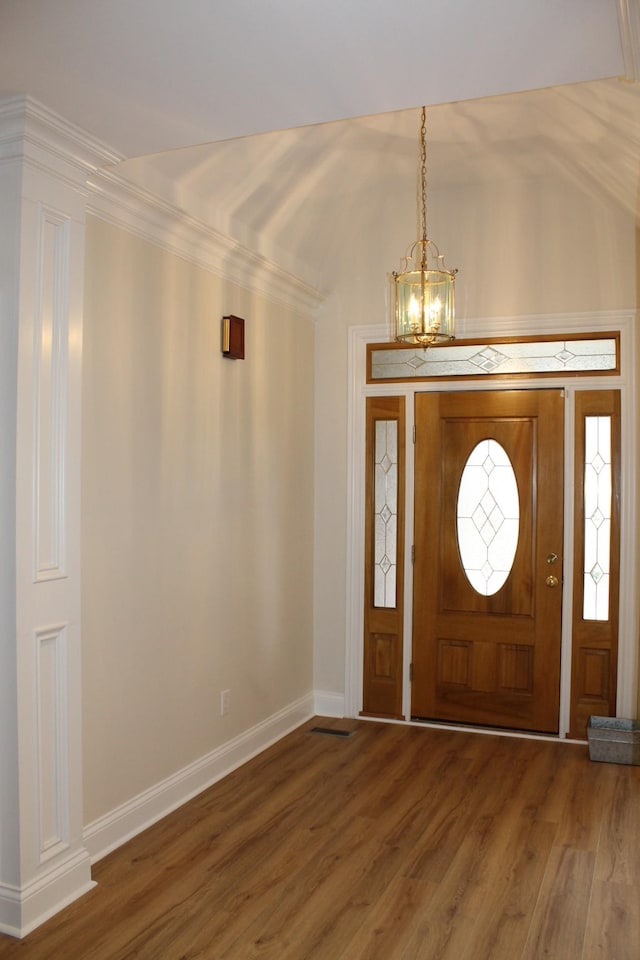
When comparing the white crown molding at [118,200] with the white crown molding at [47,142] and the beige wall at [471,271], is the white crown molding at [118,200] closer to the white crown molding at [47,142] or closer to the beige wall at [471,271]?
the white crown molding at [47,142]

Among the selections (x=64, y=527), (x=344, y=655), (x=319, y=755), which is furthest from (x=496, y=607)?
(x=64, y=527)

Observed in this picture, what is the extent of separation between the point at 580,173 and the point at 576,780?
3087mm

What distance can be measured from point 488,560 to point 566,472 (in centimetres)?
67

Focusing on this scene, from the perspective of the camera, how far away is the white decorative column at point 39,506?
2701 mm

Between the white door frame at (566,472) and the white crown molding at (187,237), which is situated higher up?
the white crown molding at (187,237)

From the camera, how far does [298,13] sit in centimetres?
203

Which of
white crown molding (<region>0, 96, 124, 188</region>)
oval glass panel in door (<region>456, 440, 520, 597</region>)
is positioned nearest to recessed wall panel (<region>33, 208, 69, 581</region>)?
white crown molding (<region>0, 96, 124, 188</region>)

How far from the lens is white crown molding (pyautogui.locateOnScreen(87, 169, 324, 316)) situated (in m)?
3.18

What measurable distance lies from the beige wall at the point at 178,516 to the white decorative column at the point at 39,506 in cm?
21

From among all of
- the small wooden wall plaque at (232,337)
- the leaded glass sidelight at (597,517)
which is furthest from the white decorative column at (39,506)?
the leaded glass sidelight at (597,517)

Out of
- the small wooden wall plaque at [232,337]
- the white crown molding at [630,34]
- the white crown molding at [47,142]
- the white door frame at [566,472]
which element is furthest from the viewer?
the white door frame at [566,472]

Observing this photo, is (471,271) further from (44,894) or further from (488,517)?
(44,894)

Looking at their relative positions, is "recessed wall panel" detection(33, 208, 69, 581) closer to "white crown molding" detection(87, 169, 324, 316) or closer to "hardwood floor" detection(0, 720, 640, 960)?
"white crown molding" detection(87, 169, 324, 316)

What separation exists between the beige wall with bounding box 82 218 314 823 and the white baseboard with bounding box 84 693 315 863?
44 millimetres
